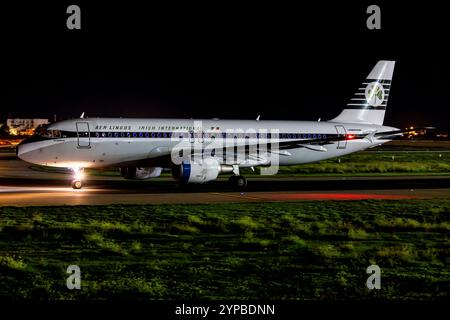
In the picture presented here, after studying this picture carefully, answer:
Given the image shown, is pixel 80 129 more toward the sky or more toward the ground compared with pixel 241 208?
more toward the sky

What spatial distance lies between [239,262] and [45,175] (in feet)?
116

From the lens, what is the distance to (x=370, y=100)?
1938 inches

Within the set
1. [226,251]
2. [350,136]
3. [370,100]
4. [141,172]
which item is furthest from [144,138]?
[226,251]

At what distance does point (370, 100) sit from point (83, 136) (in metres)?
22.1

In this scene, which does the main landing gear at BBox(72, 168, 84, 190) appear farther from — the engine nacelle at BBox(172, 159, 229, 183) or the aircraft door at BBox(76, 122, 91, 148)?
the engine nacelle at BBox(172, 159, 229, 183)

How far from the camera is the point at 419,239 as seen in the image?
22.3m

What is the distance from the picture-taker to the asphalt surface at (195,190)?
32.5m

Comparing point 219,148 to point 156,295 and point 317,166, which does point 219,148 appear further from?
point 156,295

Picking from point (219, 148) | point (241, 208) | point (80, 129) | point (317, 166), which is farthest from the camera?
point (317, 166)

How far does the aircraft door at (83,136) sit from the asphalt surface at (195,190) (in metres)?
2.56

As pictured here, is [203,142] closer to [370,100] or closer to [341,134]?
[341,134]

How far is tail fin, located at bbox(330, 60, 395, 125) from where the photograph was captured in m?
49.0
